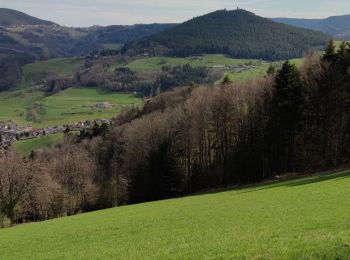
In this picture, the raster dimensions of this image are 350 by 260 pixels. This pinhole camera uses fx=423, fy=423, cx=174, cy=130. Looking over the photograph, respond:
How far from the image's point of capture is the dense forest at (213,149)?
2520 inches

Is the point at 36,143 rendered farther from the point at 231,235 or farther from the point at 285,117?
the point at 231,235

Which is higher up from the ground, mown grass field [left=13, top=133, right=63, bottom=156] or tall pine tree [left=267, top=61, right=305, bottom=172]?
tall pine tree [left=267, top=61, right=305, bottom=172]

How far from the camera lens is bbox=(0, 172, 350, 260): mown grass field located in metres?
15.2

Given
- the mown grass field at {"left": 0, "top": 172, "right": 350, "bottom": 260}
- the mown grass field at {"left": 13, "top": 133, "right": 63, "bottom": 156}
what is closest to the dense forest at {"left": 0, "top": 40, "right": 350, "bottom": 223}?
the mown grass field at {"left": 0, "top": 172, "right": 350, "bottom": 260}

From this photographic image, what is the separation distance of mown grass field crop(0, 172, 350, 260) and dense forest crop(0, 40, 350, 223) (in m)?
26.6

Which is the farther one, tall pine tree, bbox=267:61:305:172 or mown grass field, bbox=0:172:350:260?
tall pine tree, bbox=267:61:305:172

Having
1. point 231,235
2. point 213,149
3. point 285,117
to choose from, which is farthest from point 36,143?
point 231,235

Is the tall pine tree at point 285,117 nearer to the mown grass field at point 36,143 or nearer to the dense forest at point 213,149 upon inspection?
the dense forest at point 213,149

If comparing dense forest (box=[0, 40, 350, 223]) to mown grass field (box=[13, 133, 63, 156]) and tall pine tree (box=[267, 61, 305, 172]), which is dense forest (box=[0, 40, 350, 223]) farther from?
mown grass field (box=[13, 133, 63, 156])

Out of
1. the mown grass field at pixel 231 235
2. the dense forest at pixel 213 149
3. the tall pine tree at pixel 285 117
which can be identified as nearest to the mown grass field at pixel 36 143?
the dense forest at pixel 213 149

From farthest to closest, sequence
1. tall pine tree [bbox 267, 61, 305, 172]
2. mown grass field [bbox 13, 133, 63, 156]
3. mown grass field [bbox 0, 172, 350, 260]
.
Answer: mown grass field [bbox 13, 133, 63, 156]
tall pine tree [bbox 267, 61, 305, 172]
mown grass field [bbox 0, 172, 350, 260]

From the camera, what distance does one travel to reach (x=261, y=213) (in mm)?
29125

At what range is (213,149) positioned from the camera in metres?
77.9

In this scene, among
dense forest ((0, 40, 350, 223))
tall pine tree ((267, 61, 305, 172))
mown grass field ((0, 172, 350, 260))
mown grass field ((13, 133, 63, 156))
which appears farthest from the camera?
mown grass field ((13, 133, 63, 156))
